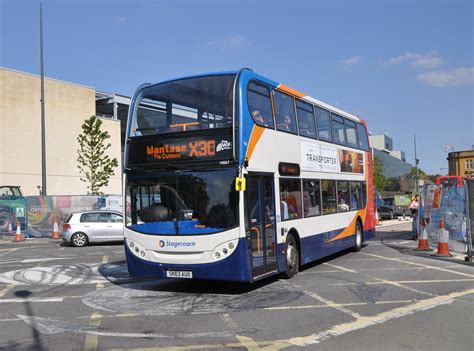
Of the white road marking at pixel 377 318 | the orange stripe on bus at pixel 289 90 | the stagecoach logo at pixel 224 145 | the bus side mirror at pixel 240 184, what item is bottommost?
the white road marking at pixel 377 318

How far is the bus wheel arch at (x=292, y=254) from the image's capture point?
10500 mm

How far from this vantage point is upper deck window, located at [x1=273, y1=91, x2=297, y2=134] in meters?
10.4

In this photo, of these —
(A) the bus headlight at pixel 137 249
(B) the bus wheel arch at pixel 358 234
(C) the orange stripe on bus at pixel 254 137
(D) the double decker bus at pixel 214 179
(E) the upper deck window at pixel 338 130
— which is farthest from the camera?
(B) the bus wheel arch at pixel 358 234

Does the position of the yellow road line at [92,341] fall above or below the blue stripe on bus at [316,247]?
below

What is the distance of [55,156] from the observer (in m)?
41.0

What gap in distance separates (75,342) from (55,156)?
37417 mm

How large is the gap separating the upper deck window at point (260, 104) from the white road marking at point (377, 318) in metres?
4.11

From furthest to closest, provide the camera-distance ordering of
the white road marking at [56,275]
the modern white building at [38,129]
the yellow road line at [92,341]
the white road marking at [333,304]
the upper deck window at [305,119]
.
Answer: the modern white building at [38,129] → the upper deck window at [305,119] → the white road marking at [56,275] → the white road marking at [333,304] → the yellow road line at [92,341]

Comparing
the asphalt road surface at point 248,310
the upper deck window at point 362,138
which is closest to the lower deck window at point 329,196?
the asphalt road surface at point 248,310

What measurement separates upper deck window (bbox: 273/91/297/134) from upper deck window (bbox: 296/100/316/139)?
1.09ft

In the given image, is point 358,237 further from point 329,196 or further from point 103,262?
point 103,262

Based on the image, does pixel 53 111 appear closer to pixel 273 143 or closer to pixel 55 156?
pixel 55 156

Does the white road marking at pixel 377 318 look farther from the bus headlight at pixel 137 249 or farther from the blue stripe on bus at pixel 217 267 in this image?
the bus headlight at pixel 137 249

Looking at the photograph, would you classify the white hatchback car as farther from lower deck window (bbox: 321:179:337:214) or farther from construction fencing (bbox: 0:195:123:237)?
lower deck window (bbox: 321:179:337:214)
